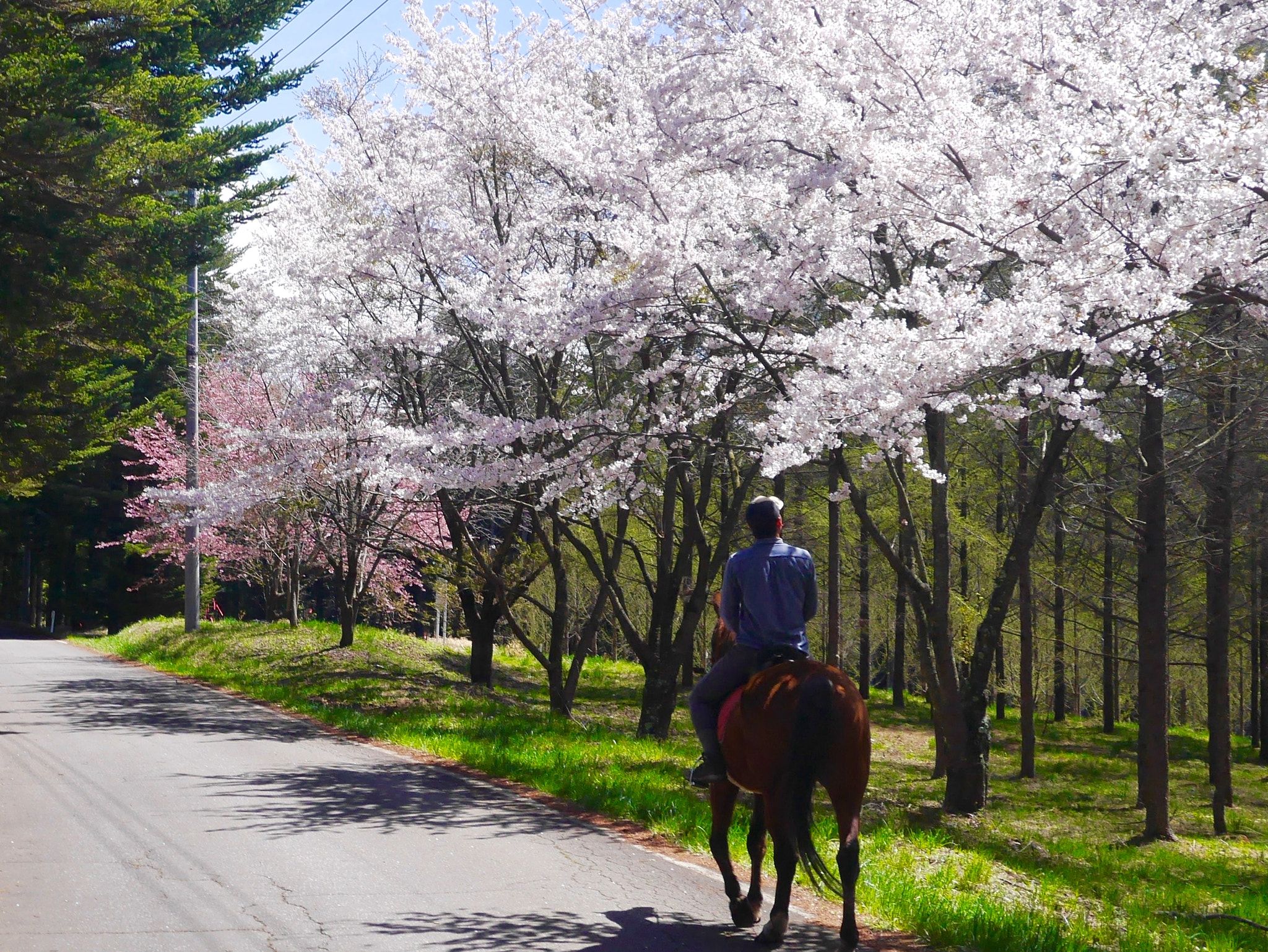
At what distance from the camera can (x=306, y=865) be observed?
703cm

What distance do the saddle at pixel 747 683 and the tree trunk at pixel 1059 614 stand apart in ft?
44.6

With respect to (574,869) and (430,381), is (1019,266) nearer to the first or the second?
(574,869)

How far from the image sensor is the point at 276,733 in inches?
540

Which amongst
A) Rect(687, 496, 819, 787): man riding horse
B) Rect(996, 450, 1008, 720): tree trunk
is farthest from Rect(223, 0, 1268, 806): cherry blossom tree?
Rect(996, 450, 1008, 720): tree trunk

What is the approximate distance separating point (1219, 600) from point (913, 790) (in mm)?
6767

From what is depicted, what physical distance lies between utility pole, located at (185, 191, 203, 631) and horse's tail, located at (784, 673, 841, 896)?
22175 mm

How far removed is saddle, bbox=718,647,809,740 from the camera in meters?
5.84

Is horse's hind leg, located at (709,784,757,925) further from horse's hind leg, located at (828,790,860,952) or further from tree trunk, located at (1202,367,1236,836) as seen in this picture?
tree trunk, located at (1202,367,1236,836)

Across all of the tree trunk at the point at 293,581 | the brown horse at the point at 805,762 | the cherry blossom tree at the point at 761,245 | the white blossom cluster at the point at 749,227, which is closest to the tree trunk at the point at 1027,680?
the cherry blossom tree at the point at 761,245

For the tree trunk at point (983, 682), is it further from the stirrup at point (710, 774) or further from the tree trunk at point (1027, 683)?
the tree trunk at point (1027, 683)

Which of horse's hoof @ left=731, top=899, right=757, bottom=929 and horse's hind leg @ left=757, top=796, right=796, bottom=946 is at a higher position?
horse's hind leg @ left=757, top=796, right=796, bottom=946

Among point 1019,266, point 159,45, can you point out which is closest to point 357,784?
point 1019,266

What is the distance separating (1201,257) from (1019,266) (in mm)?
6444

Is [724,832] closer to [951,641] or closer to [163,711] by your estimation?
[951,641]
